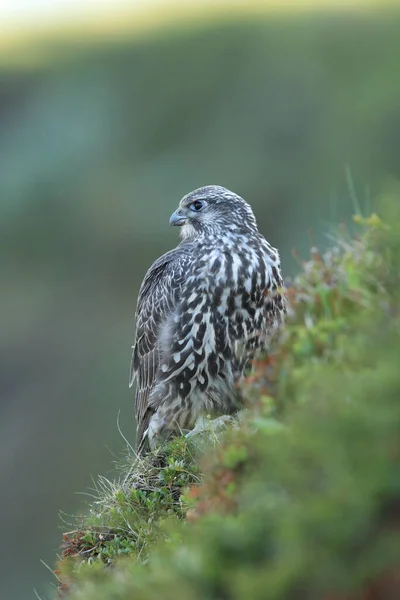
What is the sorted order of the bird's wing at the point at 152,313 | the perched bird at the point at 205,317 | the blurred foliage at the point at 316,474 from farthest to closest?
1. the bird's wing at the point at 152,313
2. the perched bird at the point at 205,317
3. the blurred foliage at the point at 316,474

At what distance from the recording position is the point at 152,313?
8250 millimetres

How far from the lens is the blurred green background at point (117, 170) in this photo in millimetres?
29766

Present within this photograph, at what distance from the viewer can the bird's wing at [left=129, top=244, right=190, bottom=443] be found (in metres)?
8.02

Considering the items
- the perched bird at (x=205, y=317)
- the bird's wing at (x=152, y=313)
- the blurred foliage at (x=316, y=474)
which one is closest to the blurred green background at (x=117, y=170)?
the bird's wing at (x=152, y=313)

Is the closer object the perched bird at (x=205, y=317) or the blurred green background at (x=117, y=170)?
the perched bird at (x=205, y=317)

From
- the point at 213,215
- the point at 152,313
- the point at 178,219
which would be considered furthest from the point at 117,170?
the point at 152,313

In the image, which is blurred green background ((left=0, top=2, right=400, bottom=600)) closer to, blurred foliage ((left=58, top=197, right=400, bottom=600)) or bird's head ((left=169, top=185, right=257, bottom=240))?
bird's head ((left=169, top=185, right=257, bottom=240))

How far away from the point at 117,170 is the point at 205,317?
92.8ft

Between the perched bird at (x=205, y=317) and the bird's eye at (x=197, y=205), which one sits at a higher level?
the bird's eye at (x=197, y=205)

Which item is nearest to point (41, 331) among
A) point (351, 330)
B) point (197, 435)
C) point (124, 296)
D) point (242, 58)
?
point (124, 296)

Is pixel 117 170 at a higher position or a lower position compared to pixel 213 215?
lower

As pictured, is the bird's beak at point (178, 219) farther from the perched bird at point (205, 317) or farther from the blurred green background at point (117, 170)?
the blurred green background at point (117, 170)

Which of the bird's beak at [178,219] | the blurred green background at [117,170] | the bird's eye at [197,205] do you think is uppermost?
the bird's eye at [197,205]

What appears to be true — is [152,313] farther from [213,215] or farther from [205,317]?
[213,215]
